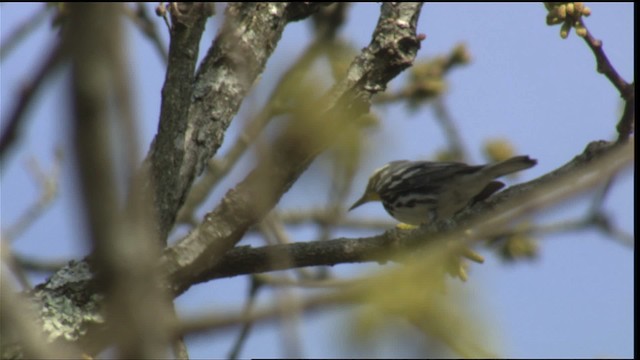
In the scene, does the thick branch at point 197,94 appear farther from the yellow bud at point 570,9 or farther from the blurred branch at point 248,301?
the yellow bud at point 570,9

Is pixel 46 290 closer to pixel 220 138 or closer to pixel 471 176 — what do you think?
pixel 220 138

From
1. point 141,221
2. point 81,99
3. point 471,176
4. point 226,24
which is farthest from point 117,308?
point 471,176

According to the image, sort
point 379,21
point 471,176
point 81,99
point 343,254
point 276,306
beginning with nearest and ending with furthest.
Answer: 1. point 81,99
2. point 276,306
3. point 343,254
4. point 379,21
5. point 471,176

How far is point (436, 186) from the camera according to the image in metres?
5.54

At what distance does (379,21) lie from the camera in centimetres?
361

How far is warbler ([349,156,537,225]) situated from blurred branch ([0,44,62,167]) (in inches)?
154

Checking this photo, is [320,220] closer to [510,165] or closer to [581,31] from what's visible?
[510,165]

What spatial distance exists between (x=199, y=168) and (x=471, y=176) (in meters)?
2.41

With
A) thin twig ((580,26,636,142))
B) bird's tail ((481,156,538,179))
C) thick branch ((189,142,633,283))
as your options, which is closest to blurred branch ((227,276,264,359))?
thick branch ((189,142,633,283))

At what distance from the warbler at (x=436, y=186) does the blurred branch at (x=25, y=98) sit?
3.91 m

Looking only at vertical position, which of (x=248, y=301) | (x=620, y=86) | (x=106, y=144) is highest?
(x=620, y=86)

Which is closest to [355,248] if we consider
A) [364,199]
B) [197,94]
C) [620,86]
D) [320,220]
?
[197,94]

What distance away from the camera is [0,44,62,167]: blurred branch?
95 centimetres

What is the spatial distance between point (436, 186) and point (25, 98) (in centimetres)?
463
